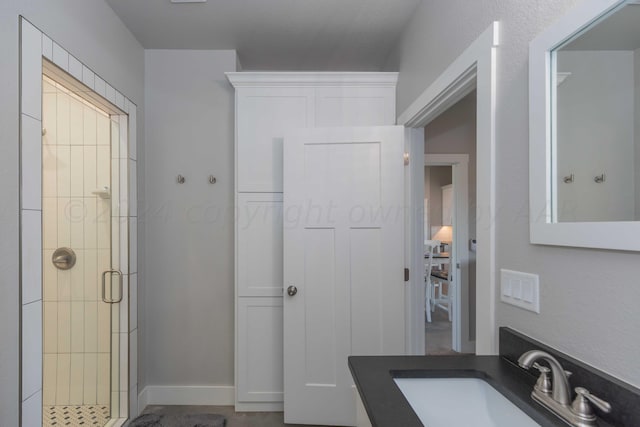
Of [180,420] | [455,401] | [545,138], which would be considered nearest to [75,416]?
[180,420]

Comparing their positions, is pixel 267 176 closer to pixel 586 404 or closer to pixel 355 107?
pixel 355 107

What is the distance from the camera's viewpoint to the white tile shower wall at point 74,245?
2230 mm

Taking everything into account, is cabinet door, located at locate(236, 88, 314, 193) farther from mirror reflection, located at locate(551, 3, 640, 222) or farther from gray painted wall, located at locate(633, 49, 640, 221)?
gray painted wall, located at locate(633, 49, 640, 221)

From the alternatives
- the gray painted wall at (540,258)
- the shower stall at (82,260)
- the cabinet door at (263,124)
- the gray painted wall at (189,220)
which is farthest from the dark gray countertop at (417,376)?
the shower stall at (82,260)

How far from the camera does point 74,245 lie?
228 centimetres

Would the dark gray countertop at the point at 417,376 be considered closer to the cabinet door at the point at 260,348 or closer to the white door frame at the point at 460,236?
the cabinet door at the point at 260,348

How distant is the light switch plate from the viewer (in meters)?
0.99

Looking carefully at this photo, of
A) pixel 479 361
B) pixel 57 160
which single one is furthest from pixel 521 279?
pixel 57 160

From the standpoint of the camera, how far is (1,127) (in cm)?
120

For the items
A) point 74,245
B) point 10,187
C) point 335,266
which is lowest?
point 335,266

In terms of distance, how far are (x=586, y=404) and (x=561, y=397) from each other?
2.2 inches

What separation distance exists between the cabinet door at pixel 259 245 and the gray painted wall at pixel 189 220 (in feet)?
0.67

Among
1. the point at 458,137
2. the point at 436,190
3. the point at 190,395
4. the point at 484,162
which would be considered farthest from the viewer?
the point at 436,190

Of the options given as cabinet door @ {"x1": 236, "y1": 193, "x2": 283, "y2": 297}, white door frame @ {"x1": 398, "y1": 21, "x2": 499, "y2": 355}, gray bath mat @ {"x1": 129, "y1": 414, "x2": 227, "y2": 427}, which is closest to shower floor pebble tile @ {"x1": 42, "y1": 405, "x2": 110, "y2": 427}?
gray bath mat @ {"x1": 129, "y1": 414, "x2": 227, "y2": 427}
